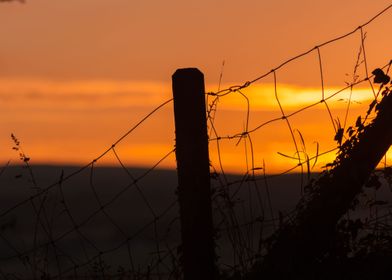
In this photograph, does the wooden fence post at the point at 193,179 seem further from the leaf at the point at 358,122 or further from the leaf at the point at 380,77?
the leaf at the point at 380,77

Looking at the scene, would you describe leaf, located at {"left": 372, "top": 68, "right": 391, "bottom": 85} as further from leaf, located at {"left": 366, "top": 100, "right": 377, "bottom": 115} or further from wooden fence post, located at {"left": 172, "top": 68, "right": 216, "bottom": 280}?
wooden fence post, located at {"left": 172, "top": 68, "right": 216, "bottom": 280}

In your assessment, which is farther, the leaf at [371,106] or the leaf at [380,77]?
the leaf at [380,77]

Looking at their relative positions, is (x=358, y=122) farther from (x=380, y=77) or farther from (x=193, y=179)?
(x=193, y=179)

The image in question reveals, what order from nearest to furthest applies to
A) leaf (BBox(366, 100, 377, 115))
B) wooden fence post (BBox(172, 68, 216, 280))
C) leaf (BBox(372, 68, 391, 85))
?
wooden fence post (BBox(172, 68, 216, 280)), leaf (BBox(366, 100, 377, 115)), leaf (BBox(372, 68, 391, 85))

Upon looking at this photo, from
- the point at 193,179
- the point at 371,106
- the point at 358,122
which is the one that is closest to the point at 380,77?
the point at 371,106

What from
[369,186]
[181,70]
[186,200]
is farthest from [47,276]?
[369,186]

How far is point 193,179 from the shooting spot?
11.7 ft

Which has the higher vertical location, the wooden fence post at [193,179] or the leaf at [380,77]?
the leaf at [380,77]

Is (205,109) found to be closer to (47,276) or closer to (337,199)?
(337,199)

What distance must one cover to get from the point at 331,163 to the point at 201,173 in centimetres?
74

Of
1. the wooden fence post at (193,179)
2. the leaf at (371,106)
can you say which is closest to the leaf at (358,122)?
the leaf at (371,106)

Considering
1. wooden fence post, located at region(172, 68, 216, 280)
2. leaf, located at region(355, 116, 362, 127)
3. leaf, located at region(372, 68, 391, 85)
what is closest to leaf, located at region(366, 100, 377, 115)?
leaf, located at region(355, 116, 362, 127)

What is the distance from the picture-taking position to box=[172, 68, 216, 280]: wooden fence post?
3.55 m

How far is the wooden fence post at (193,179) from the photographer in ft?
11.6
